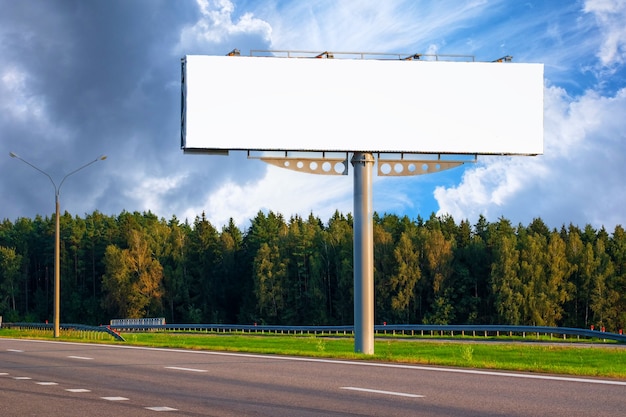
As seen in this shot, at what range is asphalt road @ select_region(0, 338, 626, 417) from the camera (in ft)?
40.3

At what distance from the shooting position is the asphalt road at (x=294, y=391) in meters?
12.3

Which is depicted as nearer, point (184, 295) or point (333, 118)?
point (333, 118)

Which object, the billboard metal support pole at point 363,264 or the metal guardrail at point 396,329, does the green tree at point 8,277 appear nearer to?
the metal guardrail at point 396,329

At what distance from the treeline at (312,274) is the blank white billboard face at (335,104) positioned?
71948 mm

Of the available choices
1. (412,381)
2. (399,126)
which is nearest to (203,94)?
(399,126)

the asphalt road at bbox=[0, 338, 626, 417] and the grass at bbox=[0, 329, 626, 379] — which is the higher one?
the asphalt road at bbox=[0, 338, 626, 417]

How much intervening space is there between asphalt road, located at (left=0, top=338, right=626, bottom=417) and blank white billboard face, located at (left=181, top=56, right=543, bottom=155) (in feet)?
30.5

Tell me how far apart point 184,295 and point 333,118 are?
99991 millimetres

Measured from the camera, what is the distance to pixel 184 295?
126250 mm

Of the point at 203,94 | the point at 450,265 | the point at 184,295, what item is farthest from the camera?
the point at 184,295

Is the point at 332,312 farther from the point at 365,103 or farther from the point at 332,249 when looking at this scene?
the point at 365,103

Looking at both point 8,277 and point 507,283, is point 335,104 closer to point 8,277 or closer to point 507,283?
point 507,283

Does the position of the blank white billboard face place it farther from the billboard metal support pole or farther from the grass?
the grass

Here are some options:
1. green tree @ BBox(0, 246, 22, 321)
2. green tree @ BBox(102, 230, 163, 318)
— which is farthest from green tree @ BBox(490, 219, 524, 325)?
green tree @ BBox(0, 246, 22, 321)
